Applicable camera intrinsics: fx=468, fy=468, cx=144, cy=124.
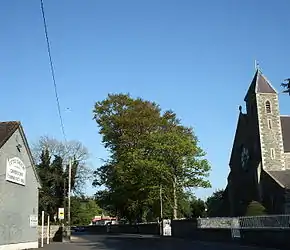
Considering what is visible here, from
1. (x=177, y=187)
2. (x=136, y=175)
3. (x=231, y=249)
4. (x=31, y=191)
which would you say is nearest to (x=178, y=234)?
(x=177, y=187)

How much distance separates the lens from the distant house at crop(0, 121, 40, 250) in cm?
3011

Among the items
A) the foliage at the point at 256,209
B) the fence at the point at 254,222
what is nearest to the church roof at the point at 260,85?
the foliage at the point at 256,209

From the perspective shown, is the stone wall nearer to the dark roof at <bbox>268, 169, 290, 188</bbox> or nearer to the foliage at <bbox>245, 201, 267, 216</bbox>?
the dark roof at <bbox>268, 169, 290, 188</bbox>

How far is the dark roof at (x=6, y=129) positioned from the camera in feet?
101

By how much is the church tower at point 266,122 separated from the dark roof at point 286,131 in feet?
4.94

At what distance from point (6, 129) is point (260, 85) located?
127 ft

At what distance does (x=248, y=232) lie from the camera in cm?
3067

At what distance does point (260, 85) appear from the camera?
6166cm

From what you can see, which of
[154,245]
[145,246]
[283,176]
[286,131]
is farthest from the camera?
[286,131]

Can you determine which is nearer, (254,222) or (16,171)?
(254,222)

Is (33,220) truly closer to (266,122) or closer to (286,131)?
(266,122)

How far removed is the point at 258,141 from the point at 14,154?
117 feet

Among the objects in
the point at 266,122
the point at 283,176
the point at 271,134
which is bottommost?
the point at 283,176

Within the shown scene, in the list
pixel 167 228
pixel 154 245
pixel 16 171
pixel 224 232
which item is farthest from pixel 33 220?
pixel 167 228
